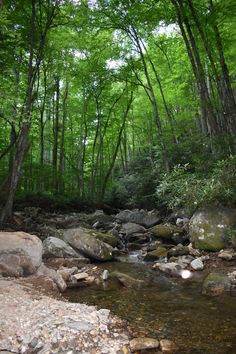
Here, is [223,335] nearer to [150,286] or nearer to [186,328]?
A: [186,328]

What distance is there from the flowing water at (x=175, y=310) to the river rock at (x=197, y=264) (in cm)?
35

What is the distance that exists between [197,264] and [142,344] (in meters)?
3.87

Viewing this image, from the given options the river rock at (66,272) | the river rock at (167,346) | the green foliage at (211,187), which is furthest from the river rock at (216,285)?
the river rock at (66,272)

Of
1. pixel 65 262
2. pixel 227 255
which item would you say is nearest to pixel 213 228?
pixel 227 255

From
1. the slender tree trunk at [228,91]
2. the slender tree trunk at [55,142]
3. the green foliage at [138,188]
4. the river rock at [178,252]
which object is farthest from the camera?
the slender tree trunk at [55,142]

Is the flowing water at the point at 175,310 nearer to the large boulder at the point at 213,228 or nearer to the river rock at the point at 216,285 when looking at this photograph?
the river rock at the point at 216,285

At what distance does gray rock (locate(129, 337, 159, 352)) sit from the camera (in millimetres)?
3654

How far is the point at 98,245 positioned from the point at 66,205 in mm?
8691

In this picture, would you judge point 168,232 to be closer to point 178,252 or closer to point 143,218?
point 178,252

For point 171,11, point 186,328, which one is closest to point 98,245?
point 186,328

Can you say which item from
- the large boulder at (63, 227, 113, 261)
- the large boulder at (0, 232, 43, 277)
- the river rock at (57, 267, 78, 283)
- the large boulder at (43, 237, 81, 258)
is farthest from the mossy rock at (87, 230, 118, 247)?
the large boulder at (0, 232, 43, 277)

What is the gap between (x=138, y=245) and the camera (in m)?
10.5

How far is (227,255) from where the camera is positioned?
288 inches

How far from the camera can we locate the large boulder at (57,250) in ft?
26.3
